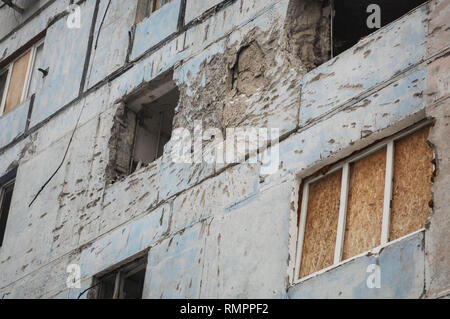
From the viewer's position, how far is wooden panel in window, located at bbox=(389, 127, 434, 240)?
806 centimetres

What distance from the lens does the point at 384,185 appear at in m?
8.52

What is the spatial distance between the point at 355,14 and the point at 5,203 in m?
5.82

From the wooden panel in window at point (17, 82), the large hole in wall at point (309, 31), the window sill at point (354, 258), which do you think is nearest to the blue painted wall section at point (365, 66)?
the large hole in wall at point (309, 31)

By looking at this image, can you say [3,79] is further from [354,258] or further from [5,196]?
A: [354,258]

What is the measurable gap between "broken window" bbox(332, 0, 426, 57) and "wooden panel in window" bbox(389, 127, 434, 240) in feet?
7.67

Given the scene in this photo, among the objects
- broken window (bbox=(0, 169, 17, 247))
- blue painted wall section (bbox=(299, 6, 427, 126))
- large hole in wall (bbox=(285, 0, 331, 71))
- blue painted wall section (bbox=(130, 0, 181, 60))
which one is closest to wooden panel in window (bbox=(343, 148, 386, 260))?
blue painted wall section (bbox=(299, 6, 427, 126))

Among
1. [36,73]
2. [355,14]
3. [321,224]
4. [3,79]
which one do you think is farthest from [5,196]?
[321,224]

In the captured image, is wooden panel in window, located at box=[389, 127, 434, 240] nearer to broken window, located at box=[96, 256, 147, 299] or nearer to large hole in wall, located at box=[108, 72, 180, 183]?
broken window, located at box=[96, 256, 147, 299]

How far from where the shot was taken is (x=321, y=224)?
890 centimetres

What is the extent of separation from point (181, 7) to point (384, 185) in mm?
4653

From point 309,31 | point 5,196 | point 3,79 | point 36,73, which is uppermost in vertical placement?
point 3,79

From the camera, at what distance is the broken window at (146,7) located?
13.1 metres
